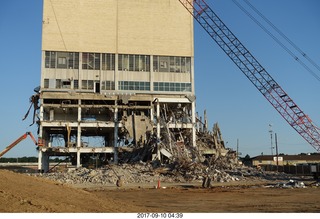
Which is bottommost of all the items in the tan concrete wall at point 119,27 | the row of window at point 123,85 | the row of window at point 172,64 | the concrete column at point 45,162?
the concrete column at point 45,162

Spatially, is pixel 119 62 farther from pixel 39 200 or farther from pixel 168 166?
pixel 39 200

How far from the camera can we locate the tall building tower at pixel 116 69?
61.1m

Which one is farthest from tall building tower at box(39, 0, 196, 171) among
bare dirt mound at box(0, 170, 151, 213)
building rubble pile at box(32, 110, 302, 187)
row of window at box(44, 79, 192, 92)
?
bare dirt mound at box(0, 170, 151, 213)

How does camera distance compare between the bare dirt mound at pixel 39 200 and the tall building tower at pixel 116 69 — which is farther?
the tall building tower at pixel 116 69

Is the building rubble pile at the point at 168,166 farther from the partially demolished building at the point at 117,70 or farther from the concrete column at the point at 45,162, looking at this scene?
the concrete column at the point at 45,162

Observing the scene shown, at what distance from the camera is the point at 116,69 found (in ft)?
210

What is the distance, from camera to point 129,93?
6312 centimetres

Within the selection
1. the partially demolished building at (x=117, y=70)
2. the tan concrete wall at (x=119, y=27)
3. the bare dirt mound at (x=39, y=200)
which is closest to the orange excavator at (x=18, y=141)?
the partially demolished building at (x=117, y=70)

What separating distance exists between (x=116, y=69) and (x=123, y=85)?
296cm

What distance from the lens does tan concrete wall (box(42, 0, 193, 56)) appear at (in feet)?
205

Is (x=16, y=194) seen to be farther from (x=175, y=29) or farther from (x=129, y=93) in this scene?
(x=175, y=29)

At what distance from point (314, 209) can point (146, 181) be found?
24.3 meters

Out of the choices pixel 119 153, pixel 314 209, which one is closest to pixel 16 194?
pixel 314 209

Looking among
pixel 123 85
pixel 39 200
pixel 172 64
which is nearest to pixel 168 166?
pixel 123 85
